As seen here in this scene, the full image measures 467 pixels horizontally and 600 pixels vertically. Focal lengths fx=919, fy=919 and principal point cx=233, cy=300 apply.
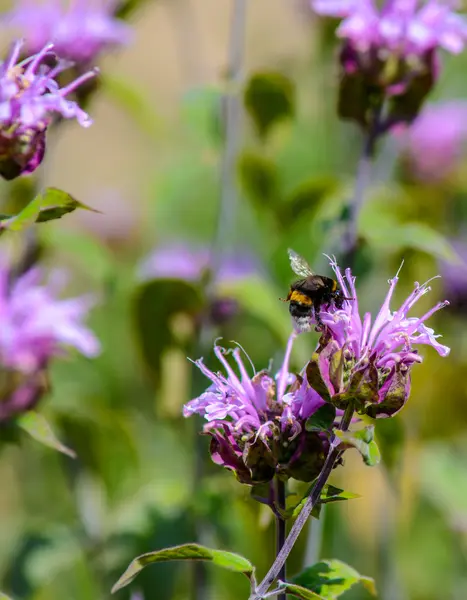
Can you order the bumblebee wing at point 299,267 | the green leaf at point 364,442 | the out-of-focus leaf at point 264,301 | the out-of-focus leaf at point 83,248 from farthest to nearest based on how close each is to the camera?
the out-of-focus leaf at point 83,248 → the out-of-focus leaf at point 264,301 → the bumblebee wing at point 299,267 → the green leaf at point 364,442

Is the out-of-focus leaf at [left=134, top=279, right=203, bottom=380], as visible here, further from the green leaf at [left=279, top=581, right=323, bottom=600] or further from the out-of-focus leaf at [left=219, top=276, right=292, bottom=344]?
the green leaf at [left=279, top=581, right=323, bottom=600]

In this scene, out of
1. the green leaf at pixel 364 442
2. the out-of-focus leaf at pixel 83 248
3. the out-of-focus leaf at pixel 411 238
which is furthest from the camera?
the out-of-focus leaf at pixel 83 248

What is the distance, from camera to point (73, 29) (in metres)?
1.12

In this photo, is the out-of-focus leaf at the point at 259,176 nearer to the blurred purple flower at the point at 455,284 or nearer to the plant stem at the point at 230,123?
the plant stem at the point at 230,123

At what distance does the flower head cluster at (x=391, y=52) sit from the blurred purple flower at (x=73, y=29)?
29cm

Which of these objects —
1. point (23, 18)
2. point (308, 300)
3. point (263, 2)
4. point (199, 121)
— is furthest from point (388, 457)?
point (263, 2)

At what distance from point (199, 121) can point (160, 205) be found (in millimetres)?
484

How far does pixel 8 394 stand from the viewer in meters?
0.97

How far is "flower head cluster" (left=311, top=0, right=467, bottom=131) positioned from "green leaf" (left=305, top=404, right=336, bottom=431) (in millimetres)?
441

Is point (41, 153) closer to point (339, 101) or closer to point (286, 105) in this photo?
point (339, 101)

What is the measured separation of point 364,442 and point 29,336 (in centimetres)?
59

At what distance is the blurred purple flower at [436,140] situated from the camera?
1662 mm

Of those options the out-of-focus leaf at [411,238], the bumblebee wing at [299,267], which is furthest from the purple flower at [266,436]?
the out-of-focus leaf at [411,238]

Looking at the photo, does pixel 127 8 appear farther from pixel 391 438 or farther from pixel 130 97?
pixel 391 438
